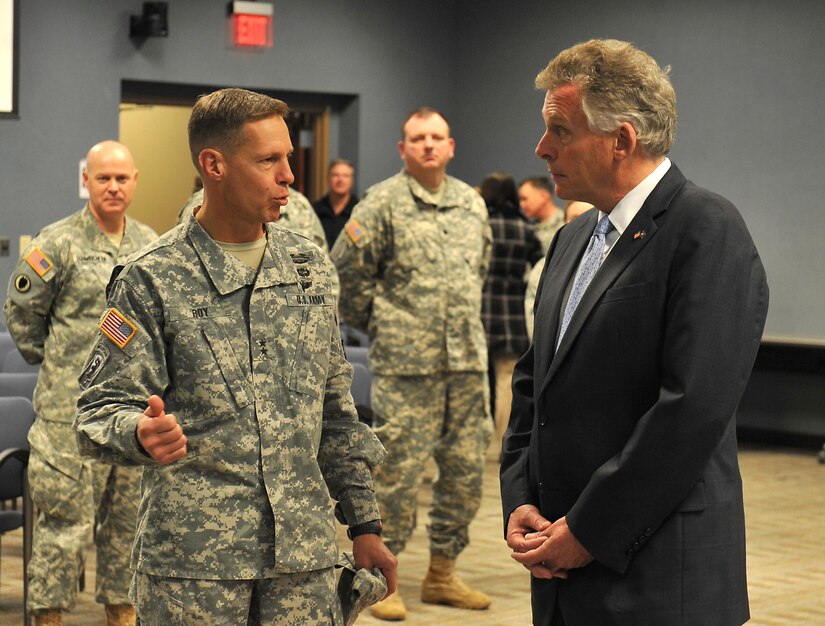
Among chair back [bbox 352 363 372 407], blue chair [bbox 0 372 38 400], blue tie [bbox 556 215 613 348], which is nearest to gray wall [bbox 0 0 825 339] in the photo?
blue chair [bbox 0 372 38 400]

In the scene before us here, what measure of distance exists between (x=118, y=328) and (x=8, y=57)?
8.19 meters

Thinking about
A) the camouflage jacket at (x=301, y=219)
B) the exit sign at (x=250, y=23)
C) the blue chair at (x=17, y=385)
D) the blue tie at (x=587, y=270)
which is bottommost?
the blue chair at (x=17, y=385)

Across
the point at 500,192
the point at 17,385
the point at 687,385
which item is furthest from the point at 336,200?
the point at 687,385

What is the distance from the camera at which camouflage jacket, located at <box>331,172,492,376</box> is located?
204 inches

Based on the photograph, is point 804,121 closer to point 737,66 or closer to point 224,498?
point 737,66

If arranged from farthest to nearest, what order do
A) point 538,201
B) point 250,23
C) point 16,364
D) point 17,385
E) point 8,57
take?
point 250,23 < point 8,57 < point 538,201 < point 16,364 < point 17,385

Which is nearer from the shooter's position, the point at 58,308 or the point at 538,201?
the point at 58,308

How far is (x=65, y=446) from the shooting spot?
4695 mm

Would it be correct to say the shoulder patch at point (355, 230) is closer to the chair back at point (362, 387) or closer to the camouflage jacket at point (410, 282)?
the camouflage jacket at point (410, 282)

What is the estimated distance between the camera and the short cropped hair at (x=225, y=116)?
252 cm

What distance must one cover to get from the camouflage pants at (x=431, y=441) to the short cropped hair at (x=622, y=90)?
286cm

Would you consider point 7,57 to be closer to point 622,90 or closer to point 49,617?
point 49,617

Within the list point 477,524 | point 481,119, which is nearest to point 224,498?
point 477,524

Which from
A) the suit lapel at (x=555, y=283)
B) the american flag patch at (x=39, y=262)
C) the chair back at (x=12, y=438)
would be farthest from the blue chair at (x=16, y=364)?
the suit lapel at (x=555, y=283)
